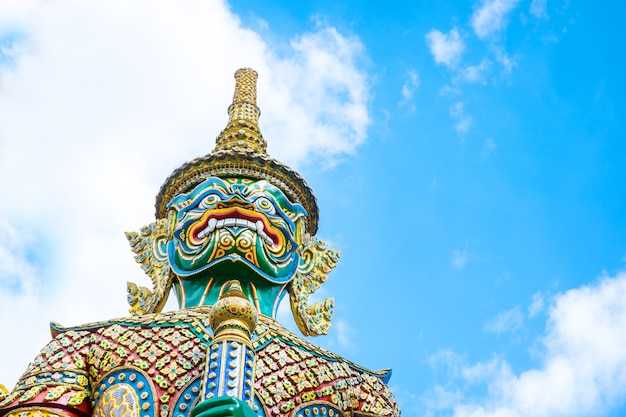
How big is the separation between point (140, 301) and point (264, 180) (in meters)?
1.78

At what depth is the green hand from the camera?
5266 millimetres

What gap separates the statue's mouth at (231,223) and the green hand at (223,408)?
2.96 metres

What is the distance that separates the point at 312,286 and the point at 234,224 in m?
1.22

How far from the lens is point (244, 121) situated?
10.2 meters

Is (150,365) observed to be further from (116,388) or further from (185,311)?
(185,311)

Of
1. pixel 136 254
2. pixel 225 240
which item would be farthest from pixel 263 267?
pixel 136 254

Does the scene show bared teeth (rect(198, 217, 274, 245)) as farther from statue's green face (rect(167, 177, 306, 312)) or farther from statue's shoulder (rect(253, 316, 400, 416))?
statue's shoulder (rect(253, 316, 400, 416))

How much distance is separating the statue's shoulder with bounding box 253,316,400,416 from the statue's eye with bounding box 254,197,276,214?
1325 millimetres

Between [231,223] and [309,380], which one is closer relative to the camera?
[309,380]

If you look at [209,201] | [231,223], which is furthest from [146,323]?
[209,201]

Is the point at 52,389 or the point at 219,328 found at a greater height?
the point at 219,328

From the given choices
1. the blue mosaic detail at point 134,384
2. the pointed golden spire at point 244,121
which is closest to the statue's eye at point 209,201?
the pointed golden spire at point 244,121

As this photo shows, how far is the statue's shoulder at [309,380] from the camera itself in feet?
22.1

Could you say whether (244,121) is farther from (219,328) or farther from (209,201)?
(219,328)
